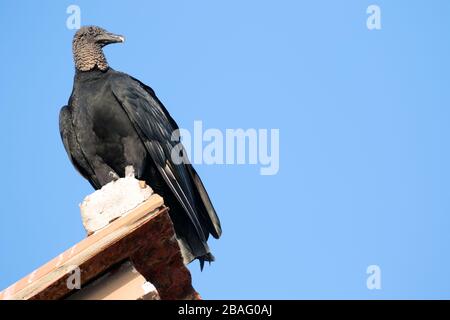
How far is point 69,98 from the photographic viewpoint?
18.9ft

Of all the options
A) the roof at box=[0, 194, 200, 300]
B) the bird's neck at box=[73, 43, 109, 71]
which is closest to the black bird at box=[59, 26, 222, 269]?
the bird's neck at box=[73, 43, 109, 71]

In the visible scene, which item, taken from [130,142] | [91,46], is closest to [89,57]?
[91,46]

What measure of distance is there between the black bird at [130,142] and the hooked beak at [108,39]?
532 mm

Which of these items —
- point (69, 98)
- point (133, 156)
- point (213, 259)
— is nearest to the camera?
point (213, 259)

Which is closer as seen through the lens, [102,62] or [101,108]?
[101,108]

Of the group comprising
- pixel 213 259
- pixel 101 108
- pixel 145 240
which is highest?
pixel 101 108

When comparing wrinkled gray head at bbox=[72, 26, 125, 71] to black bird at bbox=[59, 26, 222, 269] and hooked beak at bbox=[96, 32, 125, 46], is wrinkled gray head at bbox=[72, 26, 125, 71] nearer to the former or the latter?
hooked beak at bbox=[96, 32, 125, 46]

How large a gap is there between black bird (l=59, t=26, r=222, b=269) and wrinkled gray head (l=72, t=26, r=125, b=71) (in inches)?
8.2

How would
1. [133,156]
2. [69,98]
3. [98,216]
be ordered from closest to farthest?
1. [98,216]
2. [133,156]
3. [69,98]
